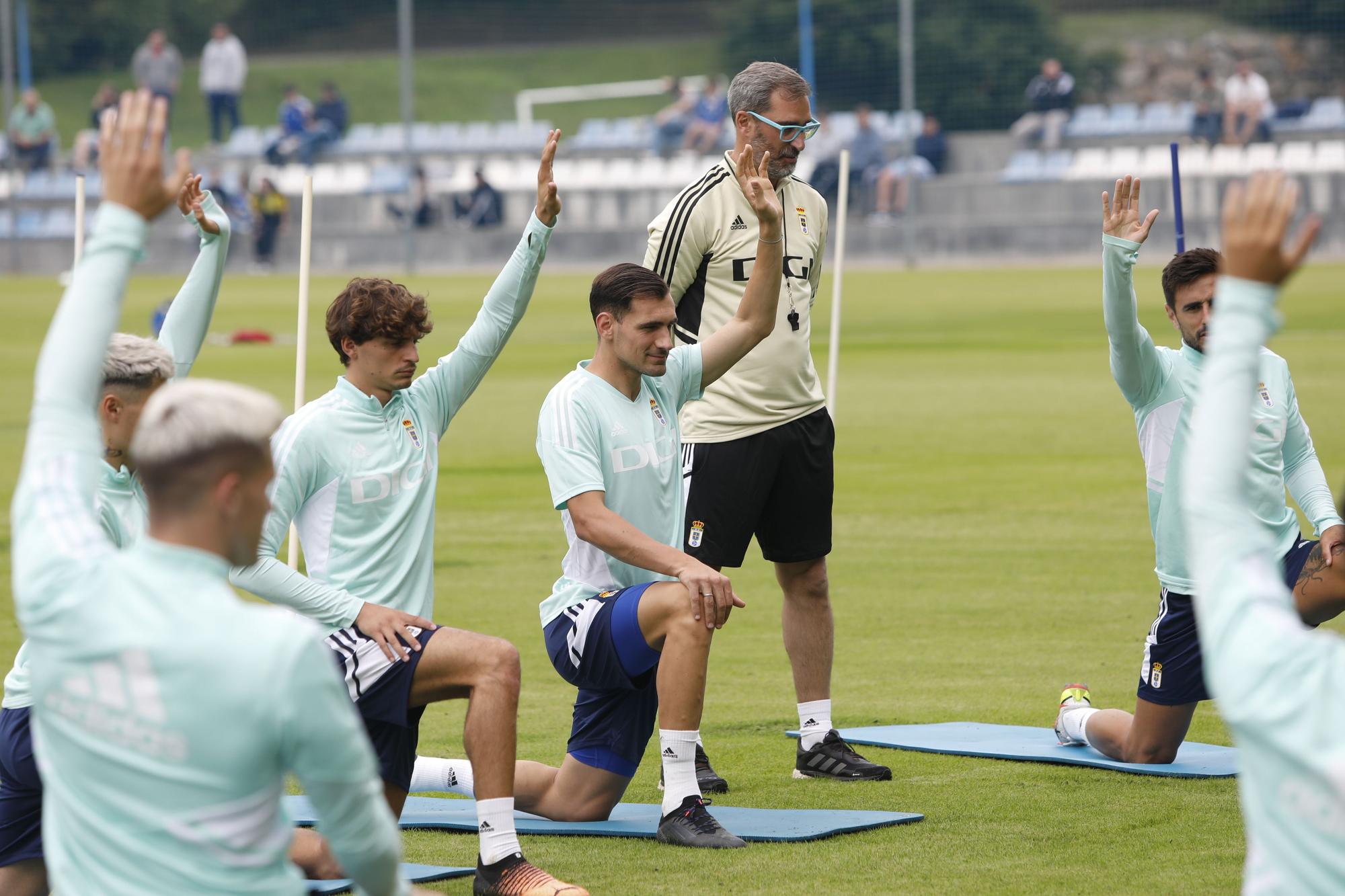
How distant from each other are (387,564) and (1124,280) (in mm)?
2381

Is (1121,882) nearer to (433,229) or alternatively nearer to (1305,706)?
(1305,706)

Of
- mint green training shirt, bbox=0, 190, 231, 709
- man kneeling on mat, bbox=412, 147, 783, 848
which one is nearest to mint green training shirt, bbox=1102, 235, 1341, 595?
man kneeling on mat, bbox=412, 147, 783, 848

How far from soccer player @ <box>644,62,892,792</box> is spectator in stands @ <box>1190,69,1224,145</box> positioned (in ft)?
97.6

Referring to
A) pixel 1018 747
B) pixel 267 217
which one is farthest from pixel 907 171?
pixel 1018 747

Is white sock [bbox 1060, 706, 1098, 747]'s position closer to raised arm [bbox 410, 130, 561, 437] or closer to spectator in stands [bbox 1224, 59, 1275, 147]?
raised arm [bbox 410, 130, 561, 437]

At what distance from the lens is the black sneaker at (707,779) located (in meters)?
6.24

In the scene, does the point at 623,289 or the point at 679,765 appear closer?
the point at 679,765

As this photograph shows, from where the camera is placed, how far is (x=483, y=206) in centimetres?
3566

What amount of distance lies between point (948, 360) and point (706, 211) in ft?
52.4

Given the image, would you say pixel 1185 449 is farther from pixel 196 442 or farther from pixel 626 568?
pixel 196 442

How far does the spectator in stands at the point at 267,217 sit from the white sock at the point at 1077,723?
30146mm

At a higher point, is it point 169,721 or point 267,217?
point 267,217

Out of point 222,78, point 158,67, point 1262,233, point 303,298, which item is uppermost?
point 158,67

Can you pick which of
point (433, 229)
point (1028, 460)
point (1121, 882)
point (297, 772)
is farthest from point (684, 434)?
point (433, 229)
